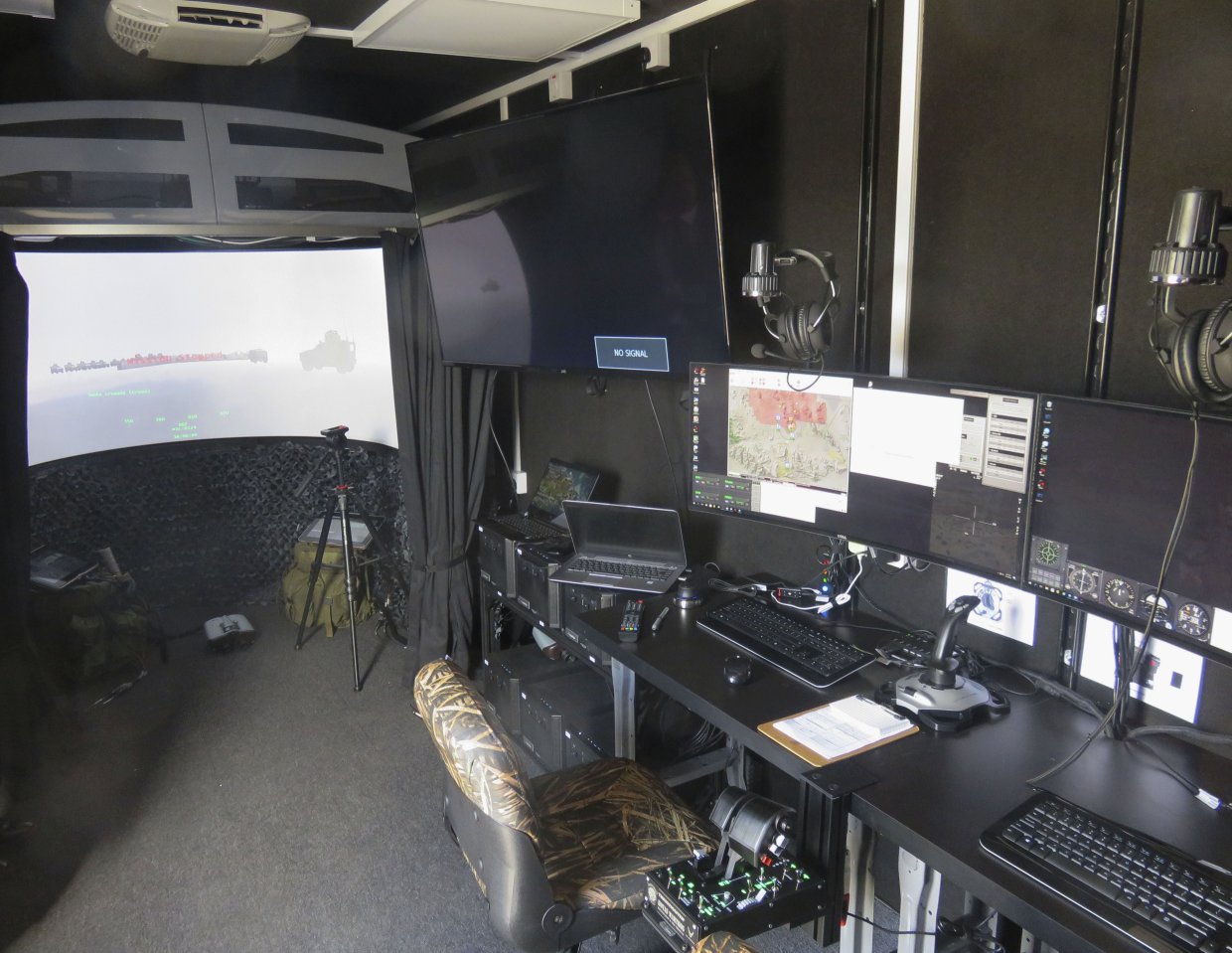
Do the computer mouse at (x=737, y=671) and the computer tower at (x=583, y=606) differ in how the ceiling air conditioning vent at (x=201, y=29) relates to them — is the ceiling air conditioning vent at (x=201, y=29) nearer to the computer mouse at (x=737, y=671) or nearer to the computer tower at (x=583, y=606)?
the computer tower at (x=583, y=606)

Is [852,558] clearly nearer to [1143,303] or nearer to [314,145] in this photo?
[1143,303]

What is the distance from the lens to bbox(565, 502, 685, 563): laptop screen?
2.64m

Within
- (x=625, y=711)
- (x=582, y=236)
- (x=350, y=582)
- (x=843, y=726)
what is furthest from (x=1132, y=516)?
(x=350, y=582)

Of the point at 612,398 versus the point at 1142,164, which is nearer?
the point at 1142,164

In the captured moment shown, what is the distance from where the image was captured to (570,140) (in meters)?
2.43

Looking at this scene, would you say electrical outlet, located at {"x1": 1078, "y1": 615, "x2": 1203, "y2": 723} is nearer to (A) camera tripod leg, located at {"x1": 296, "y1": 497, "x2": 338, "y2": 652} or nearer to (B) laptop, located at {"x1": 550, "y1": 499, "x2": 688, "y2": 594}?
(B) laptop, located at {"x1": 550, "y1": 499, "x2": 688, "y2": 594}

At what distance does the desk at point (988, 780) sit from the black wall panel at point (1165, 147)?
0.63 m

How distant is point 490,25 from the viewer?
2461 millimetres

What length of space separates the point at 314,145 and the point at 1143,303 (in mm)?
2910

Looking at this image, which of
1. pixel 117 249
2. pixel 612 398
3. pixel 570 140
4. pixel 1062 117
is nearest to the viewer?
pixel 1062 117

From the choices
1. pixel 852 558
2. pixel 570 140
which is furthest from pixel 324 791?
pixel 570 140

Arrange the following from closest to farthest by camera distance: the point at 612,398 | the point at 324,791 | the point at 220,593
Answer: the point at 324,791 → the point at 612,398 → the point at 220,593

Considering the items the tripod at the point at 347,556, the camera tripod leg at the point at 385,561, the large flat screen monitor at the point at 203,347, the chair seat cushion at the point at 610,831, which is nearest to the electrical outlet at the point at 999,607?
the chair seat cushion at the point at 610,831

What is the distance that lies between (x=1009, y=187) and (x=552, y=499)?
6.41 ft
